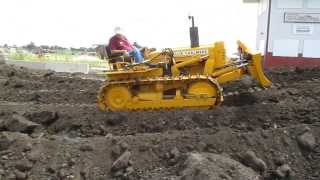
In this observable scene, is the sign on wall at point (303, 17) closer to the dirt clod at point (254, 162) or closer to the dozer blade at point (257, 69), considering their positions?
the dozer blade at point (257, 69)

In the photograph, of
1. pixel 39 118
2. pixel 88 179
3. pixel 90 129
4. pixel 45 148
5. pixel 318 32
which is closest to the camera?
pixel 88 179

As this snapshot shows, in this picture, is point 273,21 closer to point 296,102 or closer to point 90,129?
point 296,102

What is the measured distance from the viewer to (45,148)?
26.6 ft

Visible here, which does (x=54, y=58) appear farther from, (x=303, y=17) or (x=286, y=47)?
(x=303, y=17)

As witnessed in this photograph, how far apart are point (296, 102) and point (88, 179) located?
502 cm

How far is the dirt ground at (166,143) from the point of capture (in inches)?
287

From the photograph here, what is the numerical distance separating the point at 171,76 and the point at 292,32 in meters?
15.0

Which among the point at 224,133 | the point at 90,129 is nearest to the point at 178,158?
the point at 224,133

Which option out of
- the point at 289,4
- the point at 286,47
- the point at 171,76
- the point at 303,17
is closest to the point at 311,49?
the point at 286,47

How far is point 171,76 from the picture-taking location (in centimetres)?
1074

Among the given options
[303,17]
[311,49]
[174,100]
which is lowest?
[311,49]

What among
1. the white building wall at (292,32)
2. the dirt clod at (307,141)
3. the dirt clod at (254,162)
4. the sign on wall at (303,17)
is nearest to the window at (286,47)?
the white building wall at (292,32)

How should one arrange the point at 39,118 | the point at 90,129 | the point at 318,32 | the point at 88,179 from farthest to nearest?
the point at 318,32, the point at 39,118, the point at 90,129, the point at 88,179

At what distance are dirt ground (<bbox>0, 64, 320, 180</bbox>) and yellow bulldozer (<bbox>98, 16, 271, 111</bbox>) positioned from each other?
482 millimetres
